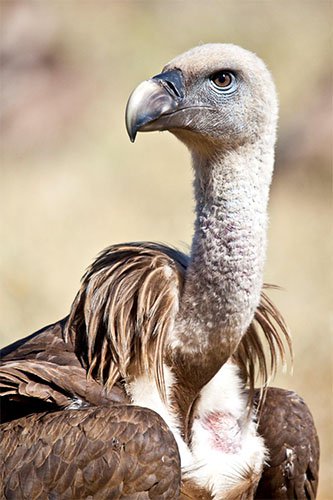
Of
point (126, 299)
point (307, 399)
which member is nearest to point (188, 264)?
point (126, 299)

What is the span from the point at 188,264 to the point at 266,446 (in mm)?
832

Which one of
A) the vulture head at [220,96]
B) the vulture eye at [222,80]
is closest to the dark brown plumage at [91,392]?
the vulture head at [220,96]

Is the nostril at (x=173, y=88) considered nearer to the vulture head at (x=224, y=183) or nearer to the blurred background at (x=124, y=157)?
the vulture head at (x=224, y=183)

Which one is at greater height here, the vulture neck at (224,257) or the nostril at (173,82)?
the nostril at (173,82)

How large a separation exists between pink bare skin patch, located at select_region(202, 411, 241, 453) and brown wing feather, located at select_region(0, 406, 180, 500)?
50 cm

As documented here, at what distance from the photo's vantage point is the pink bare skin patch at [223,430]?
3996mm

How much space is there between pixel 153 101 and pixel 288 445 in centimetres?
148

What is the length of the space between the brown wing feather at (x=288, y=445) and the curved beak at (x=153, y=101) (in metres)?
1.26

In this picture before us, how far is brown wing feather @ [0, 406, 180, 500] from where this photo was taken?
343cm

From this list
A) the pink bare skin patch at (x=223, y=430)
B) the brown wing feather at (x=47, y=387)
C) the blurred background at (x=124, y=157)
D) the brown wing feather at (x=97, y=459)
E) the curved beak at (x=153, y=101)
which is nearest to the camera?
the brown wing feather at (x=97, y=459)

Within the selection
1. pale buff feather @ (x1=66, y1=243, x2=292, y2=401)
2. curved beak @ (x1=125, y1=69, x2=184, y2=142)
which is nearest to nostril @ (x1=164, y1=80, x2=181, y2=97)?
curved beak @ (x1=125, y1=69, x2=184, y2=142)

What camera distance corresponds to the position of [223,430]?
13.3ft

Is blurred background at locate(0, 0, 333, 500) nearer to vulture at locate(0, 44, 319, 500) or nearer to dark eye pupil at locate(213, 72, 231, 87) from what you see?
vulture at locate(0, 44, 319, 500)

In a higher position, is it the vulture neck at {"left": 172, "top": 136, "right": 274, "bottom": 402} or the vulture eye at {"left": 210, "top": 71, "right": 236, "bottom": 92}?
the vulture eye at {"left": 210, "top": 71, "right": 236, "bottom": 92}
